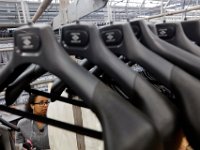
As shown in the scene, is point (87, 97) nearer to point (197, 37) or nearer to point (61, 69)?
point (61, 69)

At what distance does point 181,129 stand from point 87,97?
0.21m

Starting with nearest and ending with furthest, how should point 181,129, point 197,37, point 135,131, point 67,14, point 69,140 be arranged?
point 135,131 → point 181,129 → point 197,37 → point 67,14 → point 69,140

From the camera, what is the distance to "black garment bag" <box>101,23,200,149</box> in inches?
18.0

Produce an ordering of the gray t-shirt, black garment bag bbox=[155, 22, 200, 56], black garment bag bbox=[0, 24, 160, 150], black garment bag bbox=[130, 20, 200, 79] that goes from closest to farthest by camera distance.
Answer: black garment bag bbox=[0, 24, 160, 150] → black garment bag bbox=[130, 20, 200, 79] → black garment bag bbox=[155, 22, 200, 56] → the gray t-shirt

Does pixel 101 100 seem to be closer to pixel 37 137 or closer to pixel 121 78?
pixel 121 78

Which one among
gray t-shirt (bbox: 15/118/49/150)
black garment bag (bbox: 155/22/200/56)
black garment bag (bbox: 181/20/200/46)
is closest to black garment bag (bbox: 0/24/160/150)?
black garment bag (bbox: 155/22/200/56)

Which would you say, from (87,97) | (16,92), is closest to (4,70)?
(16,92)

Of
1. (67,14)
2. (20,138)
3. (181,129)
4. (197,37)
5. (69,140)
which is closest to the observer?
(181,129)

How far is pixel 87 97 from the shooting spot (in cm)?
39

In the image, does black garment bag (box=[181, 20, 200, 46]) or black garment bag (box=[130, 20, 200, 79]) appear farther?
black garment bag (box=[181, 20, 200, 46])

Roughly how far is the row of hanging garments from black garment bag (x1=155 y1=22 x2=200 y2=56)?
3.7 inches

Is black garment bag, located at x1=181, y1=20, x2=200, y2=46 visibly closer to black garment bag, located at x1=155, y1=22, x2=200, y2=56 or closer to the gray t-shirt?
black garment bag, located at x1=155, y1=22, x2=200, y2=56

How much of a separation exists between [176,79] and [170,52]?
0.29ft

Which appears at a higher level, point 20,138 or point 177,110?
point 177,110
